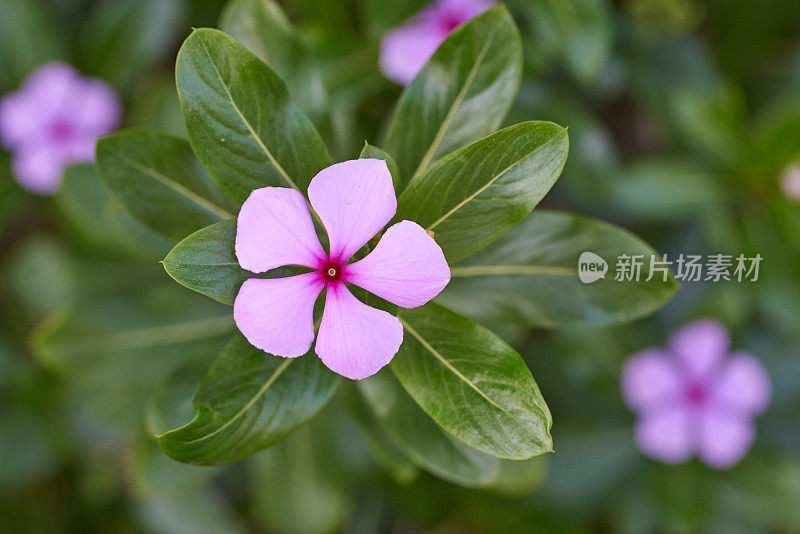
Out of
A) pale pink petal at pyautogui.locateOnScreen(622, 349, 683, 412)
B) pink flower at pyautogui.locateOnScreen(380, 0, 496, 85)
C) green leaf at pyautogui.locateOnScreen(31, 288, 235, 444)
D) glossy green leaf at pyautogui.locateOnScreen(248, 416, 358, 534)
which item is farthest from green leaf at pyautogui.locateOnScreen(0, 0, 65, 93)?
pale pink petal at pyautogui.locateOnScreen(622, 349, 683, 412)

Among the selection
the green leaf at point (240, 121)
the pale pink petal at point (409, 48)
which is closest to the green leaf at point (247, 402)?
the green leaf at point (240, 121)

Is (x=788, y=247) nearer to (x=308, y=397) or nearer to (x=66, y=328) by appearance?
(x=308, y=397)

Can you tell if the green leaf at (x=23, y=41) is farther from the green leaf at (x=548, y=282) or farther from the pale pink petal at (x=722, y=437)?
the pale pink petal at (x=722, y=437)

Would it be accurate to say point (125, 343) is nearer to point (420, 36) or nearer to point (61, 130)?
point (61, 130)

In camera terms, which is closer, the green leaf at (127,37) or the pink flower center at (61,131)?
the pink flower center at (61,131)

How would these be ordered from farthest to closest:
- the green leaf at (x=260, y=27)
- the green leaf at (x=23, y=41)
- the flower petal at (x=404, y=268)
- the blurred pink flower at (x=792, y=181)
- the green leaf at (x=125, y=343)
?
the green leaf at (x=23, y=41), the blurred pink flower at (x=792, y=181), the green leaf at (x=125, y=343), the green leaf at (x=260, y=27), the flower petal at (x=404, y=268)

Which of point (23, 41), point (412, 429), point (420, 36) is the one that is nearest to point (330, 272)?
point (412, 429)
